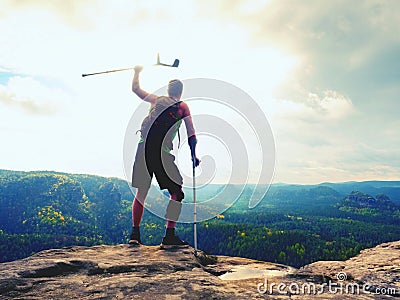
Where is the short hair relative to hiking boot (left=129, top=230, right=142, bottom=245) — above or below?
above

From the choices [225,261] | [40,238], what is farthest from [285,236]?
[225,261]

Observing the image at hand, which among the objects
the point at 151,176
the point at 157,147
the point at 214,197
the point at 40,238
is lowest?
the point at 40,238

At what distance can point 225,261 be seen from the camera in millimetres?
8266

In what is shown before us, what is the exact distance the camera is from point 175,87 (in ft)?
27.4

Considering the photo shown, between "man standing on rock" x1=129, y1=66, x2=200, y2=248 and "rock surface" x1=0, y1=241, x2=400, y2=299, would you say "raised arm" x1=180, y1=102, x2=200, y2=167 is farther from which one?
"rock surface" x1=0, y1=241, x2=400, y2=299

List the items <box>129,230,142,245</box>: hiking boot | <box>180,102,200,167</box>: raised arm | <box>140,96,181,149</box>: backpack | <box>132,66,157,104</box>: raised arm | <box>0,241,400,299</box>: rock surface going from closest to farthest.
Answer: <box>0,241,400,299</box>: rock surface, <box>140,96,181,149</box>: backpack, <box>180,102,200,167</box>: raised arm, <box>132,66,157,104</box>: raised arm, <box>129,230,142,245</box>: hiking boot

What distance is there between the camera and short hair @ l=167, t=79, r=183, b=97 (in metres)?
8.35

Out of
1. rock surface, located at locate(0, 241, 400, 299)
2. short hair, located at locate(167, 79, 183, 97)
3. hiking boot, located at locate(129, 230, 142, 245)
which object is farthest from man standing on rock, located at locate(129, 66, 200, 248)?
rock surface, located at locate(0, 241, 400, 299)

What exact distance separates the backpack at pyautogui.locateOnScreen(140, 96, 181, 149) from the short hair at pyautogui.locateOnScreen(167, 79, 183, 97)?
20 cm

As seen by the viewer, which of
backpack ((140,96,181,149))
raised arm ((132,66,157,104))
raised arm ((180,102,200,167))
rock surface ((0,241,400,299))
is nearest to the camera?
rock surface ((0,241,400,299))

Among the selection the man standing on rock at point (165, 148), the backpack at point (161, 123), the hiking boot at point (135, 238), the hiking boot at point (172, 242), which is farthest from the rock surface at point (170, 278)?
the backpack at point (161, 123)

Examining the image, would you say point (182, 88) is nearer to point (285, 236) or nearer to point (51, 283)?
point (51, 283)

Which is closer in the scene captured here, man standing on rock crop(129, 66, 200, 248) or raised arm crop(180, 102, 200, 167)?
man standing on rock crop(129, 66, 200, 248)

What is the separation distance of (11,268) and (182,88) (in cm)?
576
